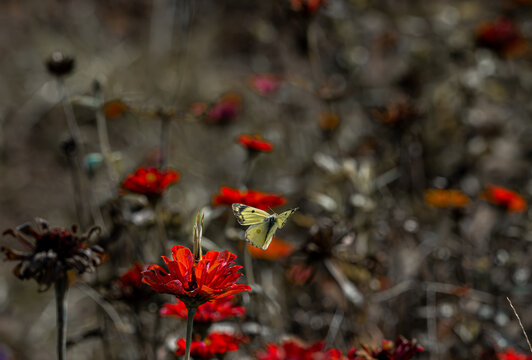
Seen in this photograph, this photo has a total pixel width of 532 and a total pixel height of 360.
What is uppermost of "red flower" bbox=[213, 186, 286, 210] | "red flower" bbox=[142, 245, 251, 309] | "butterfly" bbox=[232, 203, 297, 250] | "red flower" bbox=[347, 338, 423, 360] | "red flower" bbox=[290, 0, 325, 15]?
"red flower" bbox=[290, 0, 325, 15]

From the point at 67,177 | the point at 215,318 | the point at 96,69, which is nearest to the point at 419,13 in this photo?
the point at 96,69

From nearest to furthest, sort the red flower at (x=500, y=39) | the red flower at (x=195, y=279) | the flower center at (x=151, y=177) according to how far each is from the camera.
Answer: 1. the red flower at (x=195, y=279)
2. the flower center at (x=151, y=177)
3. the red flower at (x=500, y=39)

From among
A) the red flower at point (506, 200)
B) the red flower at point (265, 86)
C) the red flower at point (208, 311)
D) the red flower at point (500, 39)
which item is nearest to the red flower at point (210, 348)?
the red flower at point (208, 311)

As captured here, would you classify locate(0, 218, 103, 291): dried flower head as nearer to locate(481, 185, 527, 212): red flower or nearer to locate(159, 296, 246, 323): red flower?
locate(159, 296, 246, 323): red flower

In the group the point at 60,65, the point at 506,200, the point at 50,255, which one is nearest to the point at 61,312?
the point at 50,255

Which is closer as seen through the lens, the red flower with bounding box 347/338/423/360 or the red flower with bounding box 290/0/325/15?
the red flower with bounding box 347/338/423/360

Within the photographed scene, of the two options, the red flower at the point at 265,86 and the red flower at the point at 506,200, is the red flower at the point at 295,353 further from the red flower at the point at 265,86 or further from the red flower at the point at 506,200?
the red flower at the point at 265,86

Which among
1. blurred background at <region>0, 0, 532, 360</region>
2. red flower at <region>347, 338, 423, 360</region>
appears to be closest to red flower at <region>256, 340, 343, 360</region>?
red flower at <region>347, 338, 423, 360</region>
